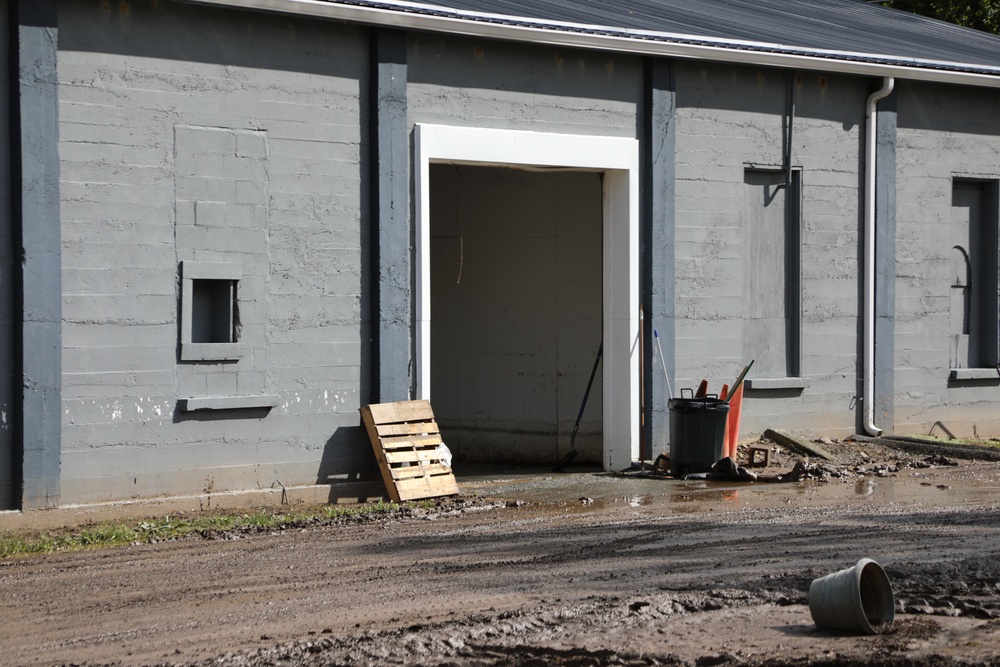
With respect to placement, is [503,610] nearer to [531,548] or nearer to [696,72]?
[531,548]

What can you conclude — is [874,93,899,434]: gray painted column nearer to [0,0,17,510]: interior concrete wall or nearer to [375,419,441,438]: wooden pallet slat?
[375,419,441,438]: wooden pallet slat

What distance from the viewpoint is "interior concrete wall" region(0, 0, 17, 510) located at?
36.2 ft

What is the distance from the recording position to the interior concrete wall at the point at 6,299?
11.0m

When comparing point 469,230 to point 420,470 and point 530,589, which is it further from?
point 530,589

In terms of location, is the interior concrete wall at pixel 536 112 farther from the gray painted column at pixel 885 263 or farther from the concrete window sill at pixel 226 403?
the gray painted column at pixel 885 263

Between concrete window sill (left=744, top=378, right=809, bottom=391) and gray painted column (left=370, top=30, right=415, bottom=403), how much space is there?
15.1ft

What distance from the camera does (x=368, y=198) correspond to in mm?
13070

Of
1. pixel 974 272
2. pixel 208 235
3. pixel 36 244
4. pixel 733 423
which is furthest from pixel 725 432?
pixel 36 244

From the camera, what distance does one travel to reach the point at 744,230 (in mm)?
15758

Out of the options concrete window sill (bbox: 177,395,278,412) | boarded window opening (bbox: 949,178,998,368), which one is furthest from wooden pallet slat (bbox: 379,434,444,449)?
boarded window opening (bbox: 949,178,998,368)

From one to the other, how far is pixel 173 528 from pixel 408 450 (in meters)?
2.70

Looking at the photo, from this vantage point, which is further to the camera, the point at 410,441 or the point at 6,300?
the point at 410,441

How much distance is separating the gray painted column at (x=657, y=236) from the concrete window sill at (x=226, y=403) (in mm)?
4599

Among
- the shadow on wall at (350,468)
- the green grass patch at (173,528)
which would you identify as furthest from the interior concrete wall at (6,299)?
the shadow on wall at (350,468)
